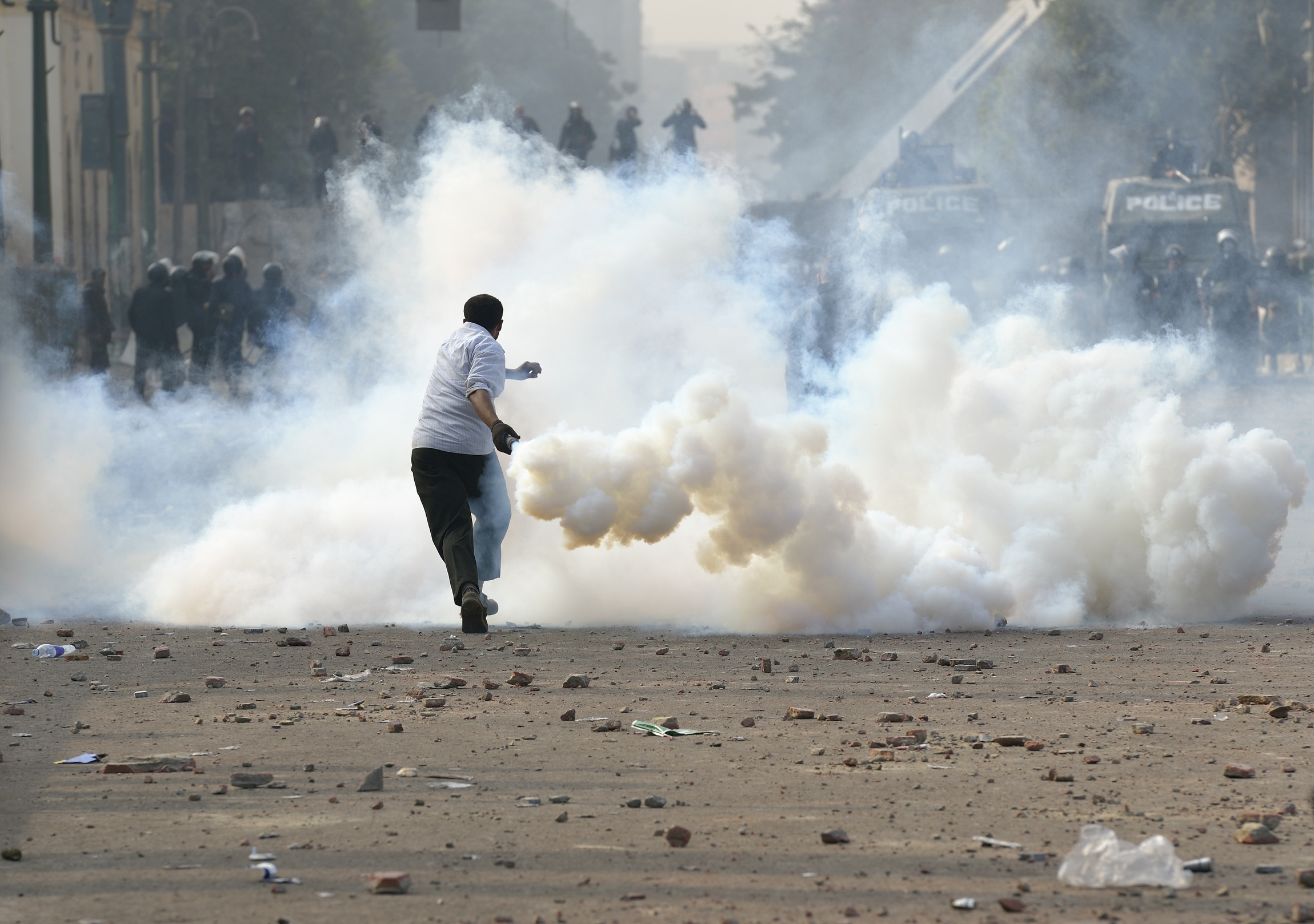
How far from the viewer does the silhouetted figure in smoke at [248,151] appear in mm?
30406

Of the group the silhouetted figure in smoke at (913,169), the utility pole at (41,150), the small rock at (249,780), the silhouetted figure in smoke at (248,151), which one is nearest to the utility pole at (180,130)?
the silhouetted figure in smoke at (248,151)

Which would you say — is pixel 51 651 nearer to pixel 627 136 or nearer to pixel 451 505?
pixel 451 505

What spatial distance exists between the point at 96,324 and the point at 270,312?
6.56ft

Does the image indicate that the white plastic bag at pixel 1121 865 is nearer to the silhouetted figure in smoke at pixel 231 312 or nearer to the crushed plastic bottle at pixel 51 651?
the crushed plastic bottle at pixel 51 651

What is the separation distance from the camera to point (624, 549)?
29.0 feet

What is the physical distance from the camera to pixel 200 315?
19406 millimetres

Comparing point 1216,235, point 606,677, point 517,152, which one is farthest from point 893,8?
point 606,677

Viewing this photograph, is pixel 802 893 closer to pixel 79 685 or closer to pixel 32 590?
pixel 79 685

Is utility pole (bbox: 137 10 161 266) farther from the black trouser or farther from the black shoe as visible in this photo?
the black shoe

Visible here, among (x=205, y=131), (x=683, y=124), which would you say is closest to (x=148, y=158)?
(x=205, y=131)

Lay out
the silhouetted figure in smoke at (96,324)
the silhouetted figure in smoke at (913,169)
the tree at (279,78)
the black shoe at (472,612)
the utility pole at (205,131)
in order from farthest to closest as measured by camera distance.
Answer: the tree at (279,78) < the utility pole at (205,131) < the silhouetted figure in smoke at (913,169) < the silhouetted figure in smoke at (96,324) < the black shoe at (472,612)

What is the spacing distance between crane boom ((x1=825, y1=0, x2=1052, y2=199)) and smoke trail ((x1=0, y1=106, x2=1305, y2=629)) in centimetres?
3140

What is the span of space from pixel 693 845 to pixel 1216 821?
1.29m

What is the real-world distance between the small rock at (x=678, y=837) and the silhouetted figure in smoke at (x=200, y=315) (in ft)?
50.0
